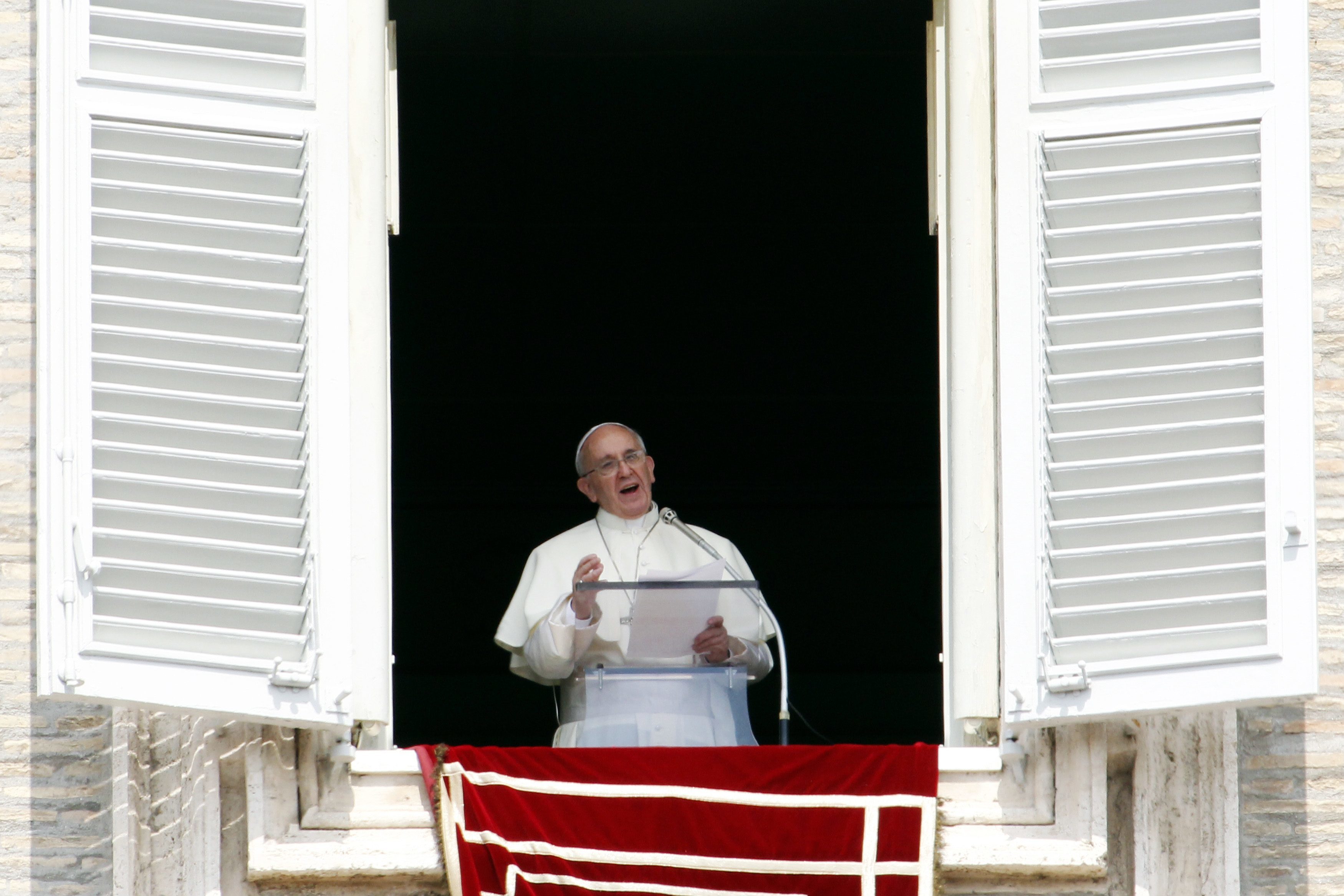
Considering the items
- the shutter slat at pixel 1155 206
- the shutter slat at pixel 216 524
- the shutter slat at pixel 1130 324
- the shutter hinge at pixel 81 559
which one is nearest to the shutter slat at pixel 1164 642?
the shutter slat at pixel 1130 324

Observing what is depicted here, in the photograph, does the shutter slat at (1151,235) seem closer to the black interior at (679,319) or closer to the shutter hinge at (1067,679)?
the shutter hinge at (1067,679)

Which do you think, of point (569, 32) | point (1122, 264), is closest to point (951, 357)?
point (1122, 264)

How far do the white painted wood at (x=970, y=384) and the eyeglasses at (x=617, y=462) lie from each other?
1.46 meters

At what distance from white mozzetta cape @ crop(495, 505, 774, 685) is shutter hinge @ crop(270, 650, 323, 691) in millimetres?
1031

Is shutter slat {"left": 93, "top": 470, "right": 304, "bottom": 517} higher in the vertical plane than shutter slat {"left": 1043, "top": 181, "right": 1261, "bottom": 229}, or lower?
lower

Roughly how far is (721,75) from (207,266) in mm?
4471

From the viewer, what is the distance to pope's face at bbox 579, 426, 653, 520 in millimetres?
6539

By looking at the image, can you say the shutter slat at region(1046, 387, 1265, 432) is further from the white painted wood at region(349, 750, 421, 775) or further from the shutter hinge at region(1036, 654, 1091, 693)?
the white painted wood at region(349, 750, 421, 775)

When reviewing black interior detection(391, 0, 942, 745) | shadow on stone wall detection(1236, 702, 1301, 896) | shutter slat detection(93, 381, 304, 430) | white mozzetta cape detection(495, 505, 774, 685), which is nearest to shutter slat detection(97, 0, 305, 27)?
shutter slat detection(93, 381, 304, 430)

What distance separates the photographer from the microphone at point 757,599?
5238 mm

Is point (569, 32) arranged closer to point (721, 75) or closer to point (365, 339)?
point (721, 75)

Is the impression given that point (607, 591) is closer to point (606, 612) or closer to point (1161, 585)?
point (606, 612)

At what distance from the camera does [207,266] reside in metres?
4.86

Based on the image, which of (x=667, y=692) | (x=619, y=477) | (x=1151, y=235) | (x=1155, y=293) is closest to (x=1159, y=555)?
(x=1155, y=293)
